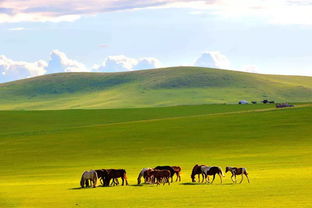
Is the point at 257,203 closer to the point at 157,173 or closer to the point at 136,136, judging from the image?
the point at 157,173

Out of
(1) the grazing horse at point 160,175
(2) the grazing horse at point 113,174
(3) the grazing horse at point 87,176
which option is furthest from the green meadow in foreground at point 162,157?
(2) the grazing horse at point 113,174

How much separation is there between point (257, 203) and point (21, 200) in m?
10.6

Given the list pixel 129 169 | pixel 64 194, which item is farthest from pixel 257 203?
pixel 129 169

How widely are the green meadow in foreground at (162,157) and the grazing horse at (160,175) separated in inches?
37.3

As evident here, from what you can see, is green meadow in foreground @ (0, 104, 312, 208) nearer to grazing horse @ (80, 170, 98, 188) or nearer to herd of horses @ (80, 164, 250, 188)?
grazing horse @ (80, 170, 98, 188)

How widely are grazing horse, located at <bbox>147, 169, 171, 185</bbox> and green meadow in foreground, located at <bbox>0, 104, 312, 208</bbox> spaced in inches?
37.3

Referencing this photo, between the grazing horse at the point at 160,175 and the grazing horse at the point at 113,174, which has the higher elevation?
the grazing horse at the point at 113,174

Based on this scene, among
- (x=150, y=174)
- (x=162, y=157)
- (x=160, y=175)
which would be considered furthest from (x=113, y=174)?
(x=162, y=157)

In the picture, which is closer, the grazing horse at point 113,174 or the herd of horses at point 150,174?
the herd of horses at point 150,174

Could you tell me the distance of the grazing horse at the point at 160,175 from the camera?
32875 millimetres

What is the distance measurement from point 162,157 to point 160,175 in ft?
59.6

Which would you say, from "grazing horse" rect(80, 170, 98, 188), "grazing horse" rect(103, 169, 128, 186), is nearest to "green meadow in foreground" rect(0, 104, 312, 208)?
"grazing horse" rect(80, 170, 98, 188)

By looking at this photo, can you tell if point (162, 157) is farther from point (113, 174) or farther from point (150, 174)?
A: point (150, 174)

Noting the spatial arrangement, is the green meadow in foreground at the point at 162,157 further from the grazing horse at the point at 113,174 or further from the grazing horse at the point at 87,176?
the grazing horse at the point at 113,174
